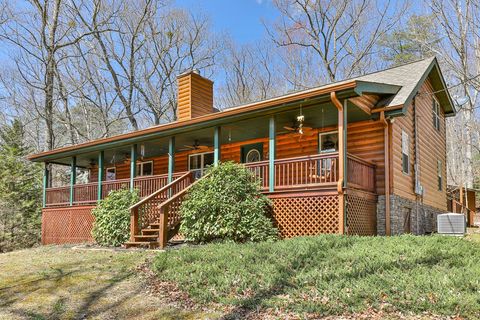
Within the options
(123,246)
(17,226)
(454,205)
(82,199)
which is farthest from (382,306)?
(17,226)

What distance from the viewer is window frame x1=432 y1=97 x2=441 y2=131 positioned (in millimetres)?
16609

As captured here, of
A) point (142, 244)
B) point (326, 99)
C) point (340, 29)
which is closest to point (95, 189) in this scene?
point (142, 244)

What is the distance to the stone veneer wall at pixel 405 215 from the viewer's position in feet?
38.1

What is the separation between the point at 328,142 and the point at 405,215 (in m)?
3.21

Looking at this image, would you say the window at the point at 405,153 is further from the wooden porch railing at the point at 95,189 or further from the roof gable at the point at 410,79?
the wooden porch railing at the point at 95,189

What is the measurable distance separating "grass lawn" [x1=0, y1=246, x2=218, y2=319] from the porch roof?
4.57m

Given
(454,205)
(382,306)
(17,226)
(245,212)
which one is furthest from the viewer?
(17,226)

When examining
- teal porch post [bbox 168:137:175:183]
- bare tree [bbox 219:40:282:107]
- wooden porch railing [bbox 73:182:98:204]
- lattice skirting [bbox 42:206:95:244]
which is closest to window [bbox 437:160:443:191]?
teal porch post [bbox 168:137:175:183]

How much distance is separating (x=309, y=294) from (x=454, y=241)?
4510 mm

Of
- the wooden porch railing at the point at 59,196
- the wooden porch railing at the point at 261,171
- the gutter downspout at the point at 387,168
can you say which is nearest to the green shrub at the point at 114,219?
the wooden porch railing at the point at 261,171

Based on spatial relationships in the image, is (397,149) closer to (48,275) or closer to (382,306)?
(382,306)

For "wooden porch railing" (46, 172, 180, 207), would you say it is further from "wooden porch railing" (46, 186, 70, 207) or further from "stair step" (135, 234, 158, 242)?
"stair step" (135, 234, 158, 242)

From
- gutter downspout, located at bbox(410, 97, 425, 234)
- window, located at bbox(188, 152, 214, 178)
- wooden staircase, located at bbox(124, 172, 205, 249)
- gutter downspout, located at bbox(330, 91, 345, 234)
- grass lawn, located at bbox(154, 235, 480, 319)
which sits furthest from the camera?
window, located at bbox(188, 152, 214, 178)

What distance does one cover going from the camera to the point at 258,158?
15.4 metres
